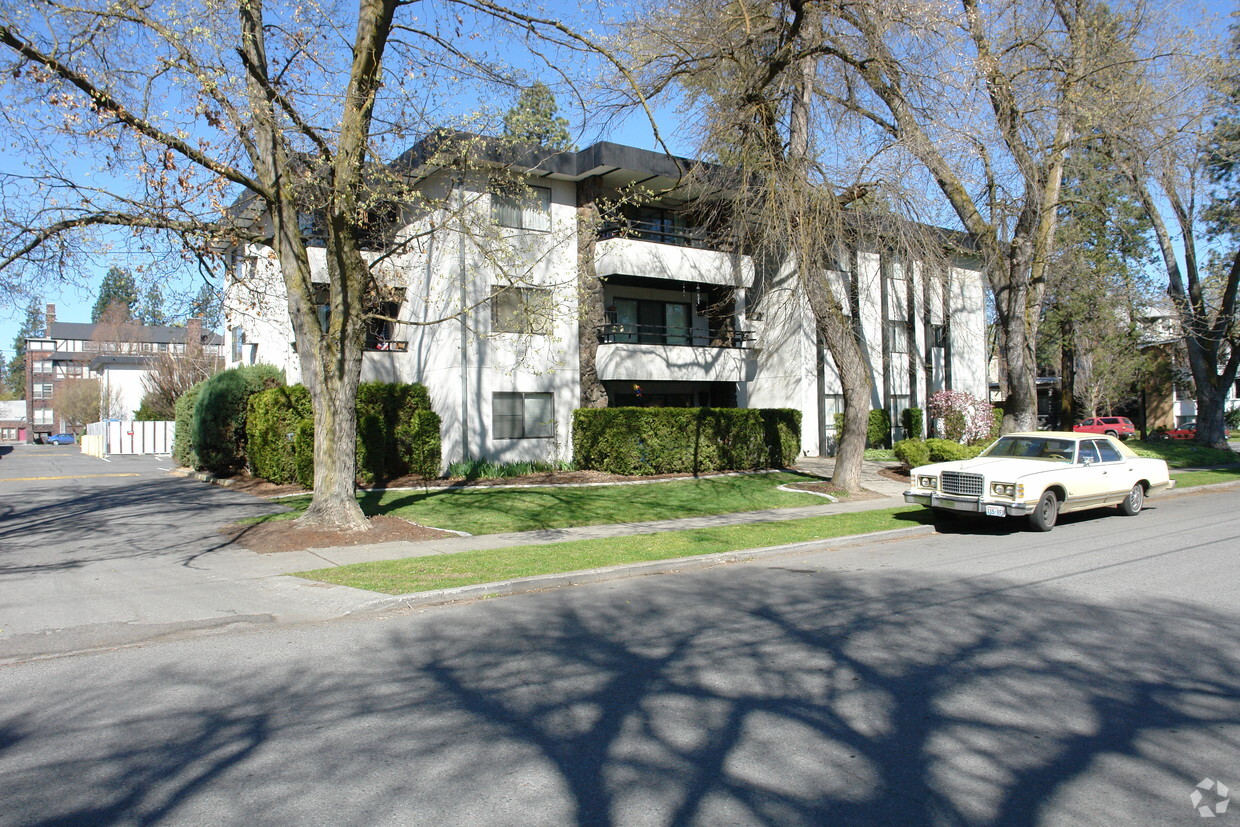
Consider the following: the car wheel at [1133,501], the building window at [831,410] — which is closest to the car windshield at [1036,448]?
the car wheel at [1133,501]

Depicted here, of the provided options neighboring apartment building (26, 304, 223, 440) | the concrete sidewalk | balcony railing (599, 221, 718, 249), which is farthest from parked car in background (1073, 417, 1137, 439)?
neighboring apartment building (26, 304, 223, 440)

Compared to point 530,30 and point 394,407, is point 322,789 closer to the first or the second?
point 530,30

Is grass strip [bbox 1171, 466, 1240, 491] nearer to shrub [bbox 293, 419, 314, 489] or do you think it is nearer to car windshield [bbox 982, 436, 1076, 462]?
car windshield [bbox 982, 436, 1076, 462]

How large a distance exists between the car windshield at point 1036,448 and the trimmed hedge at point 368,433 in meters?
13.1

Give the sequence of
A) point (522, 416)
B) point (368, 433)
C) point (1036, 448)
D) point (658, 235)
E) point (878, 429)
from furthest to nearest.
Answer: point (878, 429)
point (658, 235)
point (522, 416)
point (368, 433)
point (1036, 448)

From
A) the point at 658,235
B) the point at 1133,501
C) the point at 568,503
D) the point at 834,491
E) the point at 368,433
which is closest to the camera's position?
the point at 1133,501

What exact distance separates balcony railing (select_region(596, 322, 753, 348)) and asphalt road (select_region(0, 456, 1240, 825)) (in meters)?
17.6

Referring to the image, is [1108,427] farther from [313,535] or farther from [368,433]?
[313,535]

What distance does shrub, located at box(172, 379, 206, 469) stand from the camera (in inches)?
1003

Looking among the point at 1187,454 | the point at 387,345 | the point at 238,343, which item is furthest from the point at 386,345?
the point at 1187,454

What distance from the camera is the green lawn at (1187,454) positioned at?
25.9 metres

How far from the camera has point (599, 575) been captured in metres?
9.89

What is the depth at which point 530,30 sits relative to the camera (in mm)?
12602

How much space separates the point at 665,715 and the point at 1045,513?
10.3 meters
